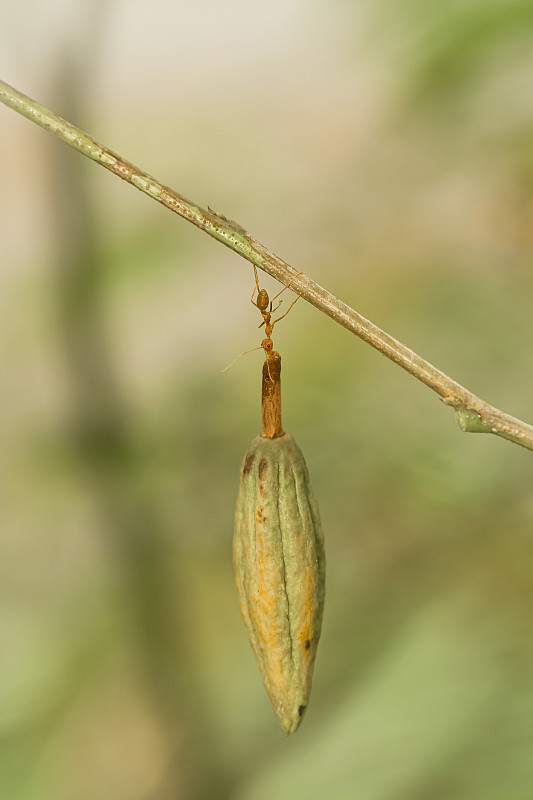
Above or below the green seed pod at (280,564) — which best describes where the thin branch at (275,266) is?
above

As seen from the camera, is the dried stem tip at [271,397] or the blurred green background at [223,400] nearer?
the dried stem tip at [271,397]

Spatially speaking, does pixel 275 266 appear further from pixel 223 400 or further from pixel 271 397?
pixel 223 400

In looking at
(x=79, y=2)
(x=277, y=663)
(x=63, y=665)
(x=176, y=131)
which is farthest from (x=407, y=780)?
(x=79, y=2)

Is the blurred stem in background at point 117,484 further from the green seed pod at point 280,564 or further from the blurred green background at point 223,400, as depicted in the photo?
the green seed pod at point 280,564

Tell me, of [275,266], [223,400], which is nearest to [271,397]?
[275,266]

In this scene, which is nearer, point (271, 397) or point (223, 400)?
point (271, 397)

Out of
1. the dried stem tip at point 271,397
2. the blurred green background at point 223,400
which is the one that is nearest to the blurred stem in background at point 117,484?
the blurred green background at point 223,400

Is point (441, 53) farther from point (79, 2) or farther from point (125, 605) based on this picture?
point (125, 605)

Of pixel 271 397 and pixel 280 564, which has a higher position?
pixel 271 397
